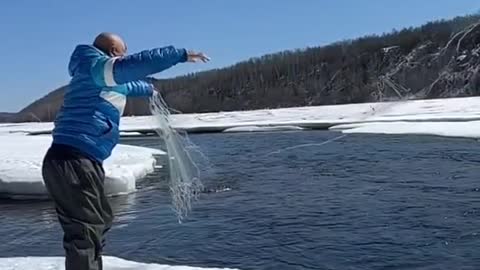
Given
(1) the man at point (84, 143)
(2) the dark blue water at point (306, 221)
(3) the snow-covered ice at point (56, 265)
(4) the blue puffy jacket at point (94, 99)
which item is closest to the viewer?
(4) the blue puffy jacket at point (94, 99)

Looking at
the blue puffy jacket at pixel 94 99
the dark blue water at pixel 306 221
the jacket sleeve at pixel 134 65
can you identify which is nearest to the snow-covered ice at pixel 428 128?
the dark blue water at pixel 306 221

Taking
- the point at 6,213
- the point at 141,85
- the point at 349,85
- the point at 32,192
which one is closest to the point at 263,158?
the point at 32,192

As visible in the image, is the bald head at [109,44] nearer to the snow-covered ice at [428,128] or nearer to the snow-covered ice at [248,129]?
the snow-covered ice at [248,129]

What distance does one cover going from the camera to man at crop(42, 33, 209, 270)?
346 cm

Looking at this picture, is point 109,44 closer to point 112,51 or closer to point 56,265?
point 112,51

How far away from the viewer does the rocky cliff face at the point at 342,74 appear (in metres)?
73.3

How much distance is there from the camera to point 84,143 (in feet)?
11.5

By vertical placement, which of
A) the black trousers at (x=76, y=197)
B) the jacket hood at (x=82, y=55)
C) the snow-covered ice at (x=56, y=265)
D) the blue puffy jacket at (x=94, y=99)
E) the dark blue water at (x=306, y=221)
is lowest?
the dark blue water at (x=306, y=221)

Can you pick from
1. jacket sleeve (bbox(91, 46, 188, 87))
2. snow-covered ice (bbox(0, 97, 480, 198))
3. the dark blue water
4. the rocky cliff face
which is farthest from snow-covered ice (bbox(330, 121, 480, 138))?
the rocky cliff face

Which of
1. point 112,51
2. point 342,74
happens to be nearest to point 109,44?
point 112,51

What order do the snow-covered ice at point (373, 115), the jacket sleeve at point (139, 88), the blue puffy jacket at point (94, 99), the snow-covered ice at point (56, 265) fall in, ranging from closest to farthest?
the blue puffy jacket at point (94, 99)
the jacket sleeve at point (139, 88)
the snow-covered ice at point (56, 265)
the snow-covered ice at point (373, 115)

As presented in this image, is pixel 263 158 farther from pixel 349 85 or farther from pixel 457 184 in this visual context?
pixel 349 85

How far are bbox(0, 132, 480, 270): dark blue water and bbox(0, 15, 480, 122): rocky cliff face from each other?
56.7 meters

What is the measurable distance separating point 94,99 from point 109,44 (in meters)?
0.29
